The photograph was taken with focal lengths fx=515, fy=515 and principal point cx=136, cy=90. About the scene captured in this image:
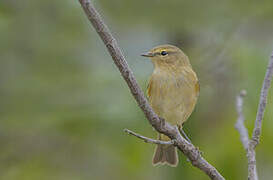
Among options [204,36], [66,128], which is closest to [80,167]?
[66,128]

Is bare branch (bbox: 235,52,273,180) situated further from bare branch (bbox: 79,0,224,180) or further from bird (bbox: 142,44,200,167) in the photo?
bird (bbox: 142,44,200,167)

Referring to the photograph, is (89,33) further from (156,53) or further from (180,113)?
(180,113)

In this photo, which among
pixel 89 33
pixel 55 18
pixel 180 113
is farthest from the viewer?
pixel 89 33

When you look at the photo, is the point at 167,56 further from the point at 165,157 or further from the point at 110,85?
the point at 165,157

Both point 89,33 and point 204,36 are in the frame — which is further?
point 89,33

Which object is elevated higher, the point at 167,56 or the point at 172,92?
the point at 167,56

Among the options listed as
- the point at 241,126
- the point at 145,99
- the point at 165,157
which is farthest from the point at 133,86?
the point at 165,157
